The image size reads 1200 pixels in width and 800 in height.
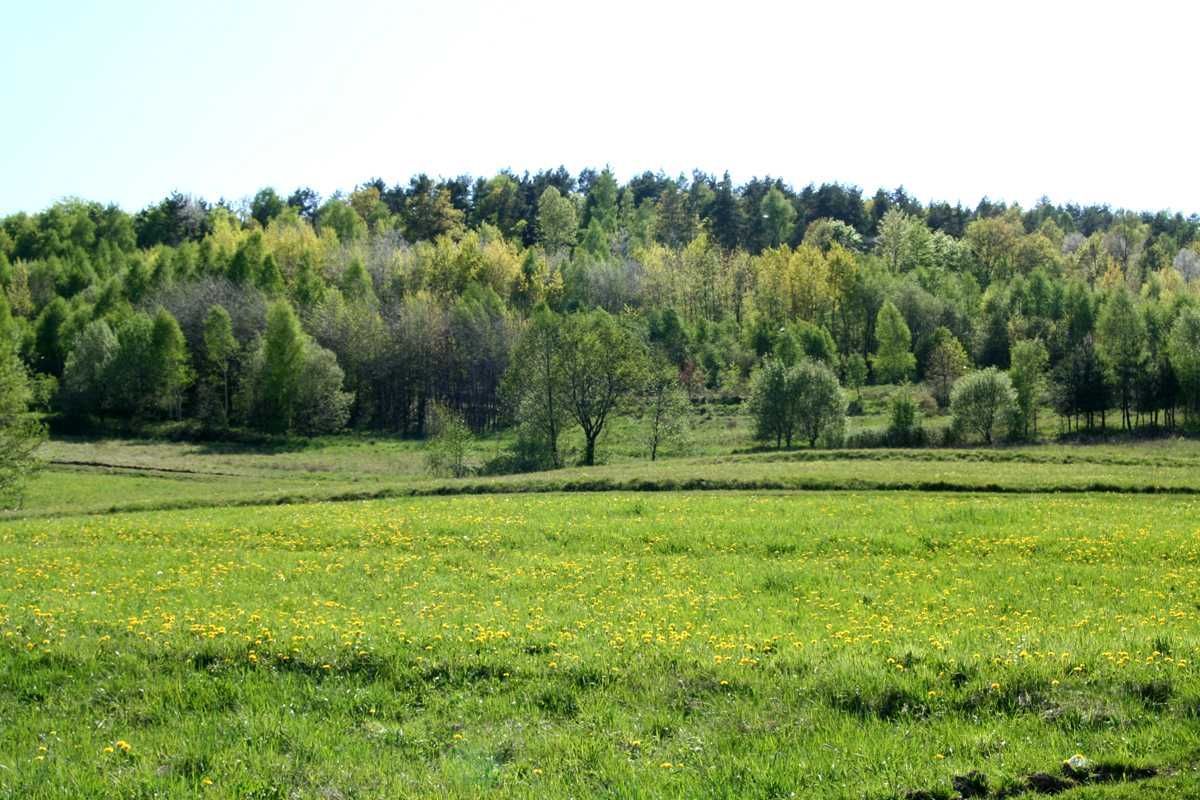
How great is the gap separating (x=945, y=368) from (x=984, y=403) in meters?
31.7

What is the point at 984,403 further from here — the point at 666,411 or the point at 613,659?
the point at 613,659

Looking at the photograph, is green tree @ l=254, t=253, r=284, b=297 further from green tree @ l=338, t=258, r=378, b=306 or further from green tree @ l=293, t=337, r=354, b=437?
green tree @ l=293, t=337, r=354, b=437

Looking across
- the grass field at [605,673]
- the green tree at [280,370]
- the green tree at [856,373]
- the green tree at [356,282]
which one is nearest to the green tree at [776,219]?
the green tree at [856,373]

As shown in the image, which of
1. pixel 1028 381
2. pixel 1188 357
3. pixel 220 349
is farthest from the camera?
pixel 220 349

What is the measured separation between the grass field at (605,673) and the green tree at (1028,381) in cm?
6464

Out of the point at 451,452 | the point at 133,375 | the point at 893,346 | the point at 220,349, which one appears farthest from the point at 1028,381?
the point at 133,375

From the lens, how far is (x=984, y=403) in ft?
257

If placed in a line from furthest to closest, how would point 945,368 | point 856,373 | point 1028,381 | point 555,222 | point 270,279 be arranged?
1. point 555,222
2. point 270,279
3. point 856,373
4. point 945,368
5. point 1028,381

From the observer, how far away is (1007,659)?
12.5 meters

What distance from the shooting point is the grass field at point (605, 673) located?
9.72 meters

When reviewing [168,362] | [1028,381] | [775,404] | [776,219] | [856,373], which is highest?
[776,219]

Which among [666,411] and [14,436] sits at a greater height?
[666,411]

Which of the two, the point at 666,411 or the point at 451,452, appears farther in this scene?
the point at 666,411

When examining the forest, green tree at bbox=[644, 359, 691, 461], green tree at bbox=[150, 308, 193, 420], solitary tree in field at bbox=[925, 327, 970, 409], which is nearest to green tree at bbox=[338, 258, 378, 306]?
the forest
